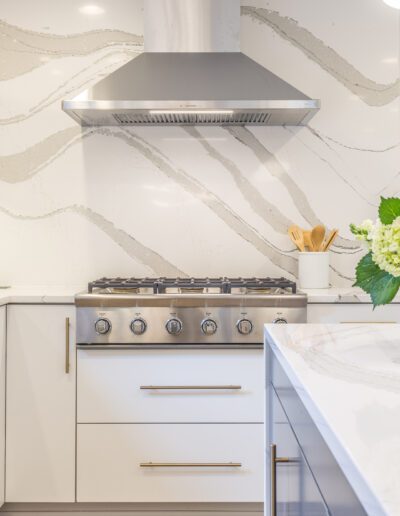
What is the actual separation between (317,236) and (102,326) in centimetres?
112

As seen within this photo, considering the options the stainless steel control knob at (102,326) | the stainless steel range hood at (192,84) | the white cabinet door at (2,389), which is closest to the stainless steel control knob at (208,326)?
the stainless steel control knob at (102,326)

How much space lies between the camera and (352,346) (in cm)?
110

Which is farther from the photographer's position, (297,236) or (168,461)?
(297,236)

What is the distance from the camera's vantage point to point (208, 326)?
6.88 ft

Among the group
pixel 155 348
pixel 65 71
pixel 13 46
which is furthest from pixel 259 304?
pixel 13 46

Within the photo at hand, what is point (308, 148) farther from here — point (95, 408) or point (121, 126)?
point (95, 408)

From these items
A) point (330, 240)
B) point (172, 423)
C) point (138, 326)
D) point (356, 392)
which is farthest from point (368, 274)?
point (330, 240)

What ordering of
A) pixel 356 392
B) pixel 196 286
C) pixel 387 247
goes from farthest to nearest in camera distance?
pixel 196 286 < pixel 387 247 < pixel 356 392

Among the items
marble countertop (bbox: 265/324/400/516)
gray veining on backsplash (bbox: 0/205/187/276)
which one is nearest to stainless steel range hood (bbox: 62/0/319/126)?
gray veining on backsplash (bbox: 0/205/187/276)

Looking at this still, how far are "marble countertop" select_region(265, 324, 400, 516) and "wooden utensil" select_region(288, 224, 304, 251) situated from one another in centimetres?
126

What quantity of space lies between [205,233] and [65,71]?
3.54 ft

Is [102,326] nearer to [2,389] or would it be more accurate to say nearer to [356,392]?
[2,389]

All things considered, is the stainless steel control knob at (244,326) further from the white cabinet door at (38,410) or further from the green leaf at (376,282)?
the green leaf at (376,282)

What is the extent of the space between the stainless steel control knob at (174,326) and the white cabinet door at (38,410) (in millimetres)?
383
